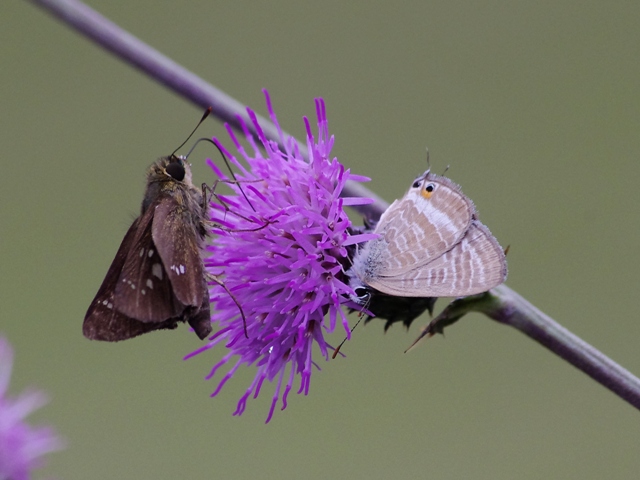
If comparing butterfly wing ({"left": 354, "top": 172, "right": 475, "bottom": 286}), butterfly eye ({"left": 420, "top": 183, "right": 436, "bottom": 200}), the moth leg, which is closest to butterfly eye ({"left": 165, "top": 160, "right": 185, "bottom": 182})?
the moth leg

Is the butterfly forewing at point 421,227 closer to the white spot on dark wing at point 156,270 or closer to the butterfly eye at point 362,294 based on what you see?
the butterfly eye at point 362,294

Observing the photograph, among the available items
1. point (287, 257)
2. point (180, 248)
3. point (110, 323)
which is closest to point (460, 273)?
point (287, 257)

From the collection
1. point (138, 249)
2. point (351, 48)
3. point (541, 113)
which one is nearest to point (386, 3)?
point (351, 48)

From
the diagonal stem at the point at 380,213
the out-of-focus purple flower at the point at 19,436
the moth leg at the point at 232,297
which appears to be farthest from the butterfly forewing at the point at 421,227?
the out-of-focus purple flower at the point at 19,436

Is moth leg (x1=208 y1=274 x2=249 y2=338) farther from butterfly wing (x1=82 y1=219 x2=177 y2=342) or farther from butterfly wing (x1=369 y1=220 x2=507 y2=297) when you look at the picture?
butterfly wing (x1=369 y1=220 x2=507 y2=297)

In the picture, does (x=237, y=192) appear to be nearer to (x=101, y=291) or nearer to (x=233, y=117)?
(x=233, y=117)

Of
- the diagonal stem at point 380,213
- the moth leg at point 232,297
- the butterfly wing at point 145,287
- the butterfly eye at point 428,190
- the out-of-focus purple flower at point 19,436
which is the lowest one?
the out-of-focus purple flower at point 19,436
